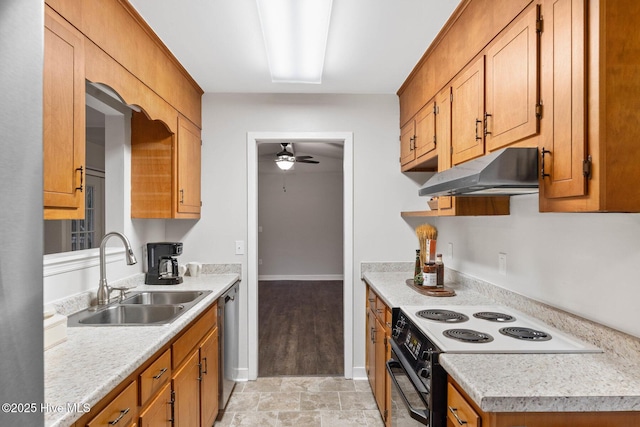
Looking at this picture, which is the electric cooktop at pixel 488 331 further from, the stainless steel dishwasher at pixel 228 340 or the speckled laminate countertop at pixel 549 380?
the stainless steel dishwasher at pixel 228 340

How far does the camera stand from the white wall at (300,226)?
309 inches

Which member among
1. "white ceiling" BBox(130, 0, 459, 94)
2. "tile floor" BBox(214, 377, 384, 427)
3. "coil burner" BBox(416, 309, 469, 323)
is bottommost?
"tile floor" BBox(214, 377, 384, 427)

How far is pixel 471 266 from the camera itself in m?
2.50

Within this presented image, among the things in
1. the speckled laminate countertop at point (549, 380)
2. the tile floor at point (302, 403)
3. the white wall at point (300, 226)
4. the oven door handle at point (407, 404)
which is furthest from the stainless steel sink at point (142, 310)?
the white wall at point (300, 226)

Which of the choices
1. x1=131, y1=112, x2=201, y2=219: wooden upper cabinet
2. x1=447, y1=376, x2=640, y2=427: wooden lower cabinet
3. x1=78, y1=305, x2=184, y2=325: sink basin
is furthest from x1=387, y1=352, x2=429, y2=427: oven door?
x1=131, y1=112, x2=201, y2=219: wooden upper cabinet

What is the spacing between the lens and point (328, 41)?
2.25m

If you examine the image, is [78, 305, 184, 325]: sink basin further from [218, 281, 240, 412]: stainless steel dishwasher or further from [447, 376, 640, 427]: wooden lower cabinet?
[447, 376, 640, 427]: wooden lower cabinet

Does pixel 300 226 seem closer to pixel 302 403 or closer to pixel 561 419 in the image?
pixel 302 403

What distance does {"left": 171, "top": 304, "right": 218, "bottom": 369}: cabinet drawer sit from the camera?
1767 mm

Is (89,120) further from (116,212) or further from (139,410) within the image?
(139,410)

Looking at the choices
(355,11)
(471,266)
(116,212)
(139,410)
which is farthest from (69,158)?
(471,266)

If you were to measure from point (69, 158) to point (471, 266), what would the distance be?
7.39ft

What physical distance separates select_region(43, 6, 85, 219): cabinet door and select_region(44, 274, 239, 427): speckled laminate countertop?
0.48 metres

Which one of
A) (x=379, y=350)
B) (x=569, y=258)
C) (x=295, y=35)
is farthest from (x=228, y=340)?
(x=569, y=258)
